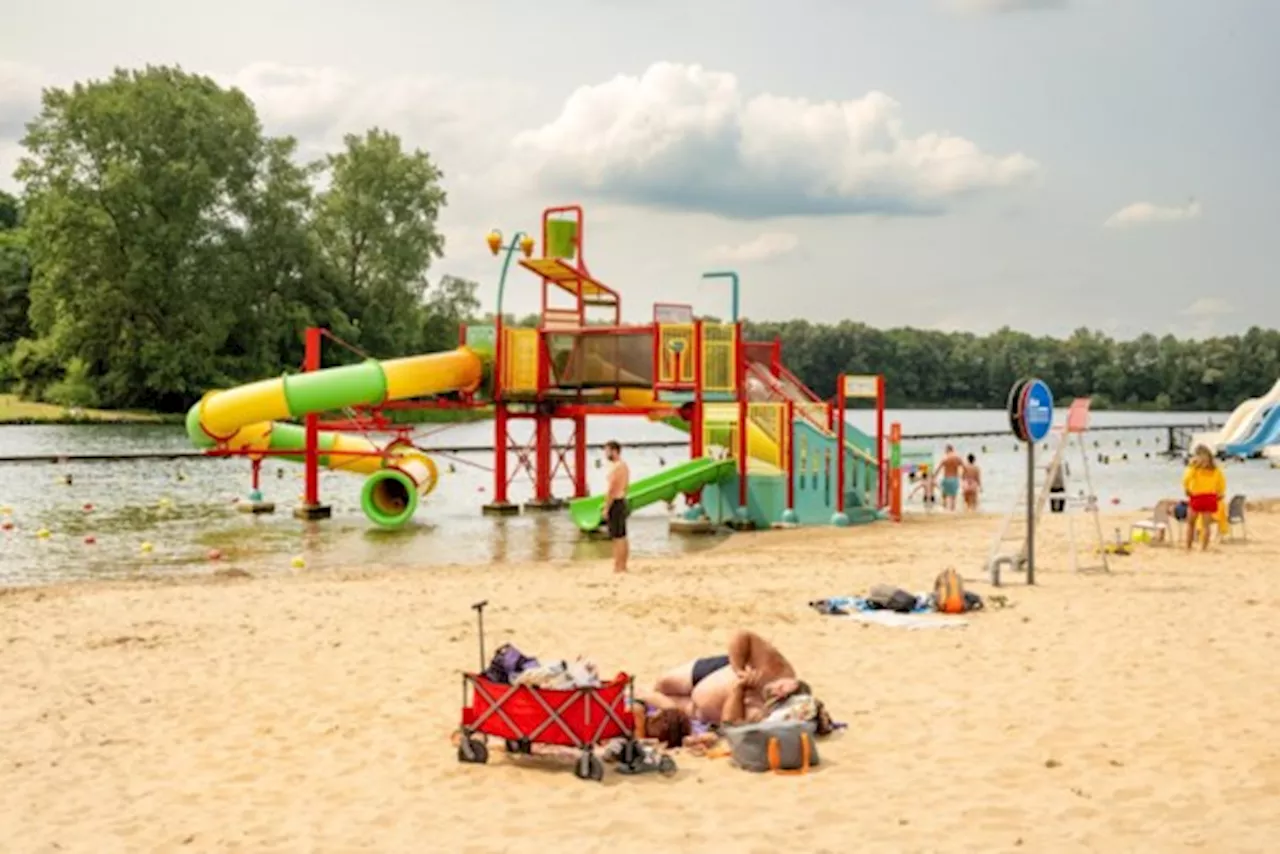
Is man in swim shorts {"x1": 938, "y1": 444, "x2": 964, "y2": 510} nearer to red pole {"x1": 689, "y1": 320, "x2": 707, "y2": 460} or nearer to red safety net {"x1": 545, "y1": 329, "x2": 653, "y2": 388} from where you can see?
red pole {"x1": 689, "y1": 320, "x2": 707, "y2": 460}

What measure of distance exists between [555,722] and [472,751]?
545 millimetres

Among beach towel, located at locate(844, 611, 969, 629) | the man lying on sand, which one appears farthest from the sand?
the man lying on sand

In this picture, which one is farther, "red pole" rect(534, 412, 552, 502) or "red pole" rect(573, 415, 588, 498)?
"red pole" rect(573, 415, 588, 498)

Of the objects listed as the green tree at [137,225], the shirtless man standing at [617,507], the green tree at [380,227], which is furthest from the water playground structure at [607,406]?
the green tree at [380,227]

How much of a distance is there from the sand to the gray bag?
0.12 m

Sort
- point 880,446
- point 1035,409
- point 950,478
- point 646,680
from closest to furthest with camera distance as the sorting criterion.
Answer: point 646,680
point 1035,409
point 880,446
point 950,478

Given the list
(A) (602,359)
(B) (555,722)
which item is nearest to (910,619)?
(B) (555,722)

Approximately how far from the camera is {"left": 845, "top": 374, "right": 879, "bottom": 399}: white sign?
945 inches

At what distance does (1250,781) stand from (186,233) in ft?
224

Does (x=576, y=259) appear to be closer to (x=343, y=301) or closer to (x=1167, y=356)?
(x=343, y=301)

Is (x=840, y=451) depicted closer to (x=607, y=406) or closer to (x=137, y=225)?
(x=607, y=406)

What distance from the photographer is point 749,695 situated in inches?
327

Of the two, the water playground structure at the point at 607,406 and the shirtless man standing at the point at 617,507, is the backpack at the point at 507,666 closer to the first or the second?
the shirtless man standing at the point at 617,507

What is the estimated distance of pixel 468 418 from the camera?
304ft
